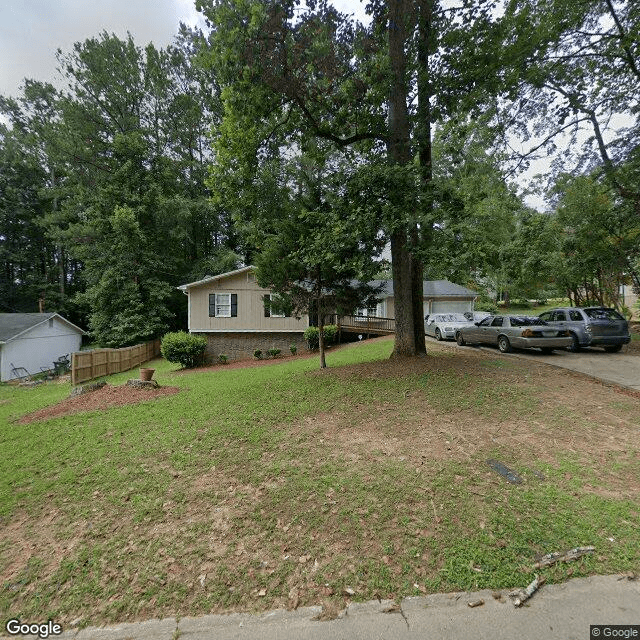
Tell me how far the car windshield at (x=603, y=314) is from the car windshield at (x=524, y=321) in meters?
1.41

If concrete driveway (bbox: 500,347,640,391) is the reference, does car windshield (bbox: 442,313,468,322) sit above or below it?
above

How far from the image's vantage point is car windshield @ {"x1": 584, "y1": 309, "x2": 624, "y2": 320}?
33.9 feet

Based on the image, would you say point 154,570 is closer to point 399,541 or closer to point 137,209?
point 399,541

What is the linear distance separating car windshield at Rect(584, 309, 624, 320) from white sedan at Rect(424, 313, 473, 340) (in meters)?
4.38

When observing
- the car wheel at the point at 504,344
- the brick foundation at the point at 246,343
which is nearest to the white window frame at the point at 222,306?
the brick foundation at the point at 246,343

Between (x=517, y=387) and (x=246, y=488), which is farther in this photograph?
(x=517, y=387)

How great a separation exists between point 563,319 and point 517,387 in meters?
7.24

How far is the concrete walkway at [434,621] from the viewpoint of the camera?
187 centimetres

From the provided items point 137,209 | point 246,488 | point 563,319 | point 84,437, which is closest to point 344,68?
point 246,488

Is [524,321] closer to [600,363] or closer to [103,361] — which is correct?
[600,363]

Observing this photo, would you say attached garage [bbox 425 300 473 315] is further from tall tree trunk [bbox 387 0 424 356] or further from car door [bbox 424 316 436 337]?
tall tree trunk [bbox 387 0 424 356]

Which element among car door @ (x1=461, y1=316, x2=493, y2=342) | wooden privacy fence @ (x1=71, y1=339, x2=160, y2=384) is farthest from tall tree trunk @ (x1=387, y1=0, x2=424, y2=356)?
wooden privacy fence @ (x1=71, y1=339, x2=160, y2=384)

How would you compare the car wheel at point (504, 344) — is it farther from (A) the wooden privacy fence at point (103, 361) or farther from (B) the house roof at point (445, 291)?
(A) the wooden privacy fence at point (103, 361)

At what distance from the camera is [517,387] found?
20.5ft
